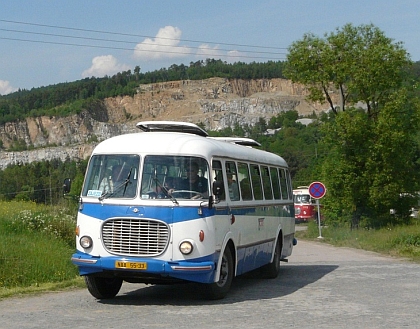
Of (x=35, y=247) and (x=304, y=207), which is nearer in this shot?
(x=35, y=247)

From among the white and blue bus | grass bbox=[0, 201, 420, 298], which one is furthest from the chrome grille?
grass bbox=[0, 201, 420, 298]

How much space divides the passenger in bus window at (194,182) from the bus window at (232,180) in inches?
44.2

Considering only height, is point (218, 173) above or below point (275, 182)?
above

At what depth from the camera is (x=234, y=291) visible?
13.5 metres

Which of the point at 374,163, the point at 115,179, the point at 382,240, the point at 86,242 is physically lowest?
the point at 382,240

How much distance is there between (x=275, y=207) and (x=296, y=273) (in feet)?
6.37

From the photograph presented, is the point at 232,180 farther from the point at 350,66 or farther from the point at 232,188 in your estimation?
the point at 350,66

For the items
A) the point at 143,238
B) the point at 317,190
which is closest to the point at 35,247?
the point at 143,238

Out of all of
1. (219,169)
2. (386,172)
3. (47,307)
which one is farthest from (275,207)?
(386,172)

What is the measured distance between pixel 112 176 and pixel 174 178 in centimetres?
97

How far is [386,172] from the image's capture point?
115ft

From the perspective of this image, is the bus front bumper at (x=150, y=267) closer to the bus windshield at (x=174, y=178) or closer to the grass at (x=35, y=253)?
the bus windshield at (x=174, y=178)

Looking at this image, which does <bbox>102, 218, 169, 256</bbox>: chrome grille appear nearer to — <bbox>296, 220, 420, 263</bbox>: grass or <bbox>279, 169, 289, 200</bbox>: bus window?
<bbox>279, 169, 289, 200</bbox>: bus window

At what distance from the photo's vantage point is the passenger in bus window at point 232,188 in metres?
12.9
